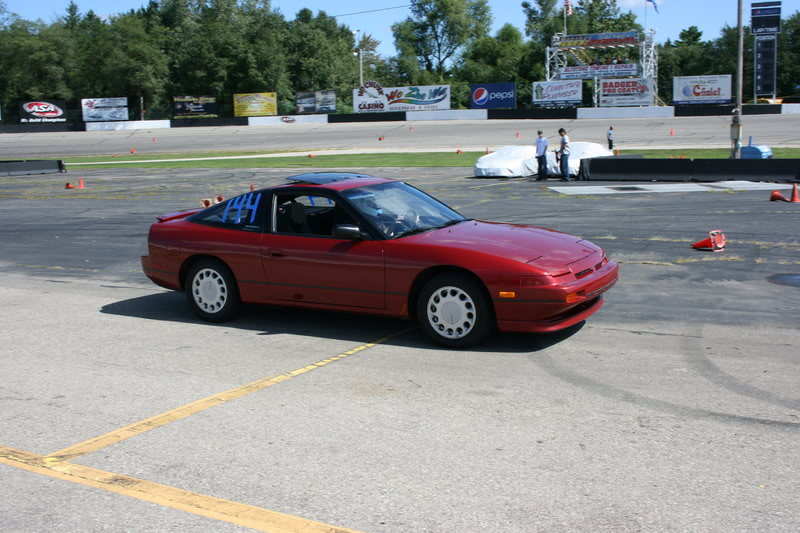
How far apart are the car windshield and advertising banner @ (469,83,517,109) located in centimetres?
6367

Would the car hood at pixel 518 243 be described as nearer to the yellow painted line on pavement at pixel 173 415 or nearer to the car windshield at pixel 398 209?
the car windshield at pixel 398 209

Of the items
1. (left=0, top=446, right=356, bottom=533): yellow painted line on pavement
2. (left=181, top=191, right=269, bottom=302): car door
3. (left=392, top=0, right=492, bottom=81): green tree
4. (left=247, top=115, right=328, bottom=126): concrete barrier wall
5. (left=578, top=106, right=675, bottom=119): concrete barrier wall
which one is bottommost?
(left=0, top=446, right=356, bottom=533): yellow painted line on pavement

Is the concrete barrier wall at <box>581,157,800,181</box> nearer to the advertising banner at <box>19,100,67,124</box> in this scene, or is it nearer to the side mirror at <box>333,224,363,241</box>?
the side mirror at <box>333,224,363,241</box>

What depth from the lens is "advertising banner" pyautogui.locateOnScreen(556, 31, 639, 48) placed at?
66.1 metres

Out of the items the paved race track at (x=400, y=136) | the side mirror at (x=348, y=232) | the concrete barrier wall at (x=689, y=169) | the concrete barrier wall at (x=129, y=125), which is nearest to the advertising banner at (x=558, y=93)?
the paved race track at (x=400, y=136)

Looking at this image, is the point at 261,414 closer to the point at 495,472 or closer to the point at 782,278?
the point at 495,472

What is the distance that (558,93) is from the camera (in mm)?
66438

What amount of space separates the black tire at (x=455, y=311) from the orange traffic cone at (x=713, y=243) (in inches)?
219

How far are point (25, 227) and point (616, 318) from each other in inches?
526

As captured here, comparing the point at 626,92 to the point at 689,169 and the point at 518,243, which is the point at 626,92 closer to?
the point at 689,169

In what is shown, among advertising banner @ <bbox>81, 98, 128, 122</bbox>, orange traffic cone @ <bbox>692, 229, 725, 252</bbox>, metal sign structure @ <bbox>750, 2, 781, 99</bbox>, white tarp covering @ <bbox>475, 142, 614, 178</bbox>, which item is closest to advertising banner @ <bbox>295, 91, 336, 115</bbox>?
advertising banner @ <bbox>81, 98, 128, 122</bbox>

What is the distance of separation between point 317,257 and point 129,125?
73.9m

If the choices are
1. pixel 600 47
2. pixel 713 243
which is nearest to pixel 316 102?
pixel 600 47

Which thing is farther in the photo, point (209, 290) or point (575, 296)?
point (209, 290)
